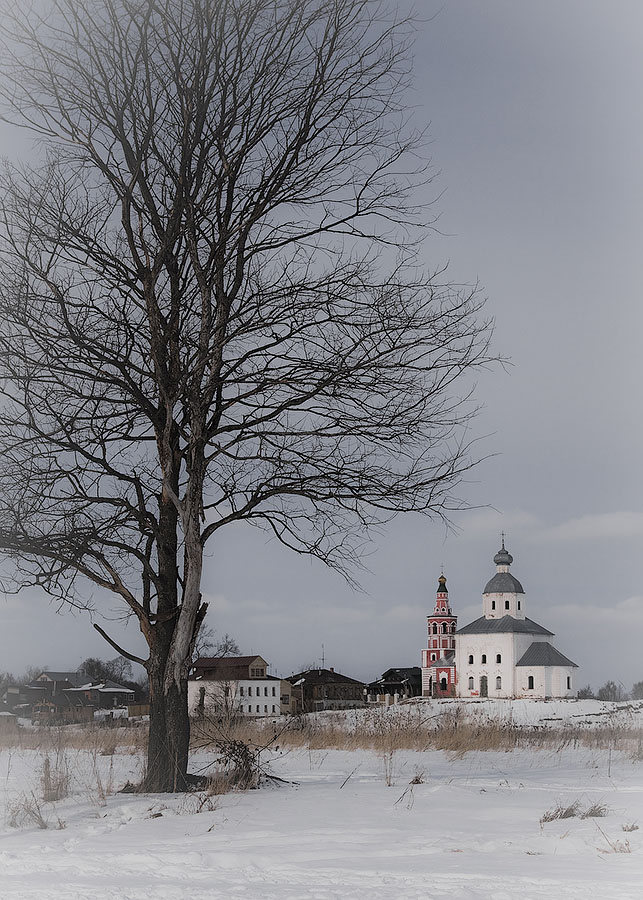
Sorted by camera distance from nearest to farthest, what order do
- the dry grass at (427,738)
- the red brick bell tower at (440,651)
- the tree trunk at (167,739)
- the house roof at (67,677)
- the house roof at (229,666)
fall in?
the tree trunk at (167,739) < the dry grass at (427,738) < the house roof at (67,677) < the house roof at (229,666) < the red brick bell tower at (440,651)

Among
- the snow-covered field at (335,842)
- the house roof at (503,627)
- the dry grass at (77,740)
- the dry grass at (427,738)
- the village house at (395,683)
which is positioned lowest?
the village house at (395,683)

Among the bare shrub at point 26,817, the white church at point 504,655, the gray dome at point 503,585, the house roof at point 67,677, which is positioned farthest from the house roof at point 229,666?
the bare shrub at point 26,817

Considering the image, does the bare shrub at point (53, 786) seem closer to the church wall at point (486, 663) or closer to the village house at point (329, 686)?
the village house at point (329, 686)

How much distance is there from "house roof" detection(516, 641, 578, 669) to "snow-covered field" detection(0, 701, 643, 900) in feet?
286

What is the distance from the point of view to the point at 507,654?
313ft

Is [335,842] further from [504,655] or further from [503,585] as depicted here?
[503,585]

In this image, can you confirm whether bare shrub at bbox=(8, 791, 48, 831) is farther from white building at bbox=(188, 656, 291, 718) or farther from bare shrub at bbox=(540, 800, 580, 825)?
white building at bbox=(188, 656, 291, 718)

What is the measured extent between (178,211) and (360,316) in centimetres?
210

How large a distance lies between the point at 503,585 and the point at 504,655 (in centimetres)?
734

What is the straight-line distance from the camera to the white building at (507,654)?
9325 cm

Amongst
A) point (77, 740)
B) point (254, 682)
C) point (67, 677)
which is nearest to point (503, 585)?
point (254, 682)

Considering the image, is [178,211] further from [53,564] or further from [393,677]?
[393,677]

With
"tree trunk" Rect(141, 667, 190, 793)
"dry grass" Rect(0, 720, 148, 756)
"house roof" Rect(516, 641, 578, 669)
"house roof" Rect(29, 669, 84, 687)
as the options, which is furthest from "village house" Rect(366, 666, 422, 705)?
"tree trunk" Rect(141, 667, 190, 793)

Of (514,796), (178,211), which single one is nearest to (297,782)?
(514,796)
